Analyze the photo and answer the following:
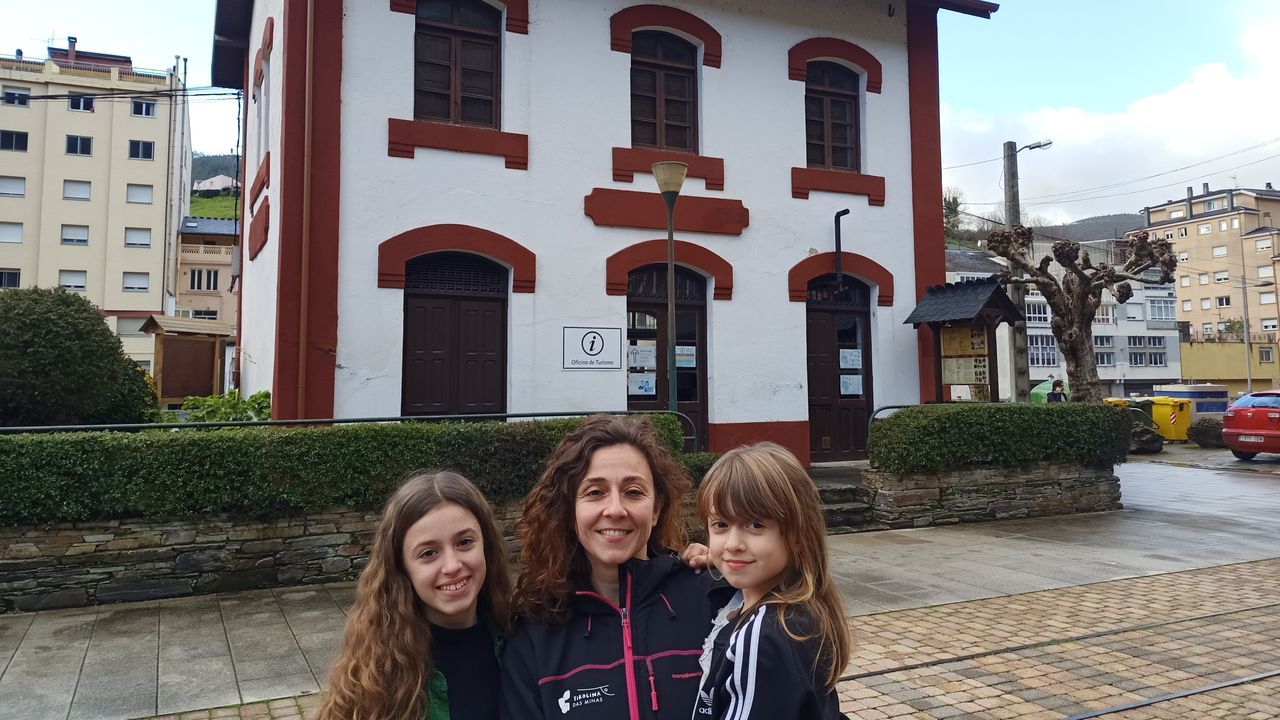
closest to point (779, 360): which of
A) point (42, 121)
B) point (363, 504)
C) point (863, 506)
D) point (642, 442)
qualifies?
point (863, 506)

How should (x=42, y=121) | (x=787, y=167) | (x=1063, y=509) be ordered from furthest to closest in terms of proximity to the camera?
(x=42, y=121) → (x=787, y=167) → (x=1063, y=509)

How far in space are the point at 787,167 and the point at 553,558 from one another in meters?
11.0

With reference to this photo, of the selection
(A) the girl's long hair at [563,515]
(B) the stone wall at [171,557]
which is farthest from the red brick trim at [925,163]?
(A) the girl's long hair at [563,515]

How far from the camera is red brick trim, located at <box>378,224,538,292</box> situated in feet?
32.6

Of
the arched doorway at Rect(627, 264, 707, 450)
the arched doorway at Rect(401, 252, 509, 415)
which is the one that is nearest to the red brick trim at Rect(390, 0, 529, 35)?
the arched doorway at Rect(401, 252, 509, 415)

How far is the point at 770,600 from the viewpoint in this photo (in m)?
1.96

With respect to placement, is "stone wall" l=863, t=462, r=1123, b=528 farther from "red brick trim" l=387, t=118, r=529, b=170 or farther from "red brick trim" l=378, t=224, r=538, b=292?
"red brick trim" l=387, t=118, r=529, b=170

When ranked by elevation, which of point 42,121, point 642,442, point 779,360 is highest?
point 42,121

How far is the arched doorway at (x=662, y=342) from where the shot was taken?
11.5m

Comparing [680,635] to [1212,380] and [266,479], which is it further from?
[1212,380]

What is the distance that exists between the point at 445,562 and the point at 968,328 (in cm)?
1122

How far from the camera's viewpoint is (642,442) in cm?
234

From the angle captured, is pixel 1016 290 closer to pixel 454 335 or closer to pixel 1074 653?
pixel 454 335

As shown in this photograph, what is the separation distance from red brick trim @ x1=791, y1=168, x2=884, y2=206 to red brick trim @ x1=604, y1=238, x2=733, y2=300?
1802 mm
